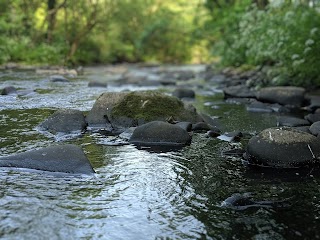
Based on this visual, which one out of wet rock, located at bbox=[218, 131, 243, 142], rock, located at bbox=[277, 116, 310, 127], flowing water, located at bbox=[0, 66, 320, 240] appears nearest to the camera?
flowing water, located at bbox=[0, 66, 320, 240]

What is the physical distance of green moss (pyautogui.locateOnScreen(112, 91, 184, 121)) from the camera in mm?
7898

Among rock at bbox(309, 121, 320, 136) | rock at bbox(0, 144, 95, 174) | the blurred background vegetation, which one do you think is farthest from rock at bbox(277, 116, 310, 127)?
rock at bbox(0, 144, 95, 174)

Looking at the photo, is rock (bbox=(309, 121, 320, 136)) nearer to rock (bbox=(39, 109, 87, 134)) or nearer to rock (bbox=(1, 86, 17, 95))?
rock (bbox=(39, 109, 87, 134))

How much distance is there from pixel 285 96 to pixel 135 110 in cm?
505

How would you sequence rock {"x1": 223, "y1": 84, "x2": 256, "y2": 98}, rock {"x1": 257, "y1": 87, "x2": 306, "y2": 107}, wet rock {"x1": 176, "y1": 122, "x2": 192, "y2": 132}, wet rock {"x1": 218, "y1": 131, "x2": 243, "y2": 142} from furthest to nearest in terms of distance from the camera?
rock {"x1": 223, "y1": 84, "x2": 256, "y2": 98} → rock {"x1": 257, "y1": 87, "x2": 306, "y2": 107} → wet rock {"x1": 176, "y1": 122, "x2": 192, "y2": 132} → wet rock {"x1": 218, "y1": 131, "x2": 243, "y2": 142}

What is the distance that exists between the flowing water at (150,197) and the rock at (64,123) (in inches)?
24.1

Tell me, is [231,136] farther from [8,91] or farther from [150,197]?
[8,91]

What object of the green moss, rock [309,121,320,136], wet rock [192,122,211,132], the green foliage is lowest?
wet rock [192,122,211,132]

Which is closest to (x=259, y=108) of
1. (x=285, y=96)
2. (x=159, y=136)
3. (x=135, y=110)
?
(x=285, y=96)

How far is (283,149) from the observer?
17.8 feet

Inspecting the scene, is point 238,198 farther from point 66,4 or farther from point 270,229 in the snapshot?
point 66,4

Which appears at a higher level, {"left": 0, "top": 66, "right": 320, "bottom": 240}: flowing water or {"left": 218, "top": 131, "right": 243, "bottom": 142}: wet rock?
{"left": 0, "top": 66, "right": 320, "bottom": 240}: flowing water

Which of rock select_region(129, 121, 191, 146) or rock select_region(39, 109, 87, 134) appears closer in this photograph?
rock select_region(129, 121, 191, 146)

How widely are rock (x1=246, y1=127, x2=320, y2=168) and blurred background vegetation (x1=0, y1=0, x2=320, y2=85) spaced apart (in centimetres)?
549
